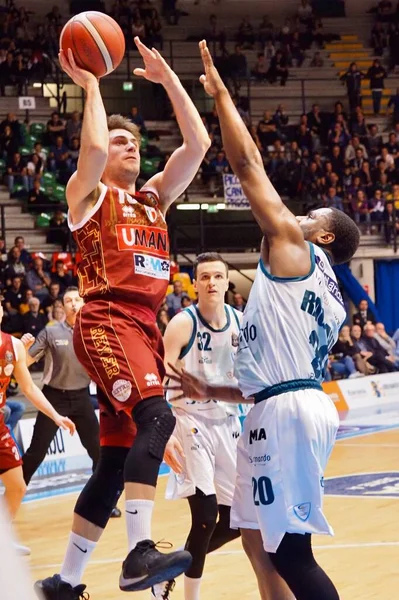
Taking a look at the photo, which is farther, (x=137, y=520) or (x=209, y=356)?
(x=209, y=356)

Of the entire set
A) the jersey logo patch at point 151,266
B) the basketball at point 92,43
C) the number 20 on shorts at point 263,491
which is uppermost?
the basketball at point 92,43

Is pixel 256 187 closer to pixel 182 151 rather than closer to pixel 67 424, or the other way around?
pixel 182 151

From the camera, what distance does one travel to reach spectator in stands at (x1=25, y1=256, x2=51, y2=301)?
16.6 meters

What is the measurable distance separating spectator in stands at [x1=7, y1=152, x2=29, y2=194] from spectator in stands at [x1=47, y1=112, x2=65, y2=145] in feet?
3.80

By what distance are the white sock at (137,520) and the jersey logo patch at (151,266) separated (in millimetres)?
982

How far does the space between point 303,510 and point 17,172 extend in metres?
17.4

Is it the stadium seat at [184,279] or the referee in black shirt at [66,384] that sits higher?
the referee in black shirt at [66,384]

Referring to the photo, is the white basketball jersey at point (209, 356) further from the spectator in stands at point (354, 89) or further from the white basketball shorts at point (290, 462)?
the spectator in stands at point (354, 89)

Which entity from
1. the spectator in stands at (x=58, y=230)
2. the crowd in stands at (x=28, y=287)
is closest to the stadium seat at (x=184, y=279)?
the crowd in stands at (x=28, y=287)

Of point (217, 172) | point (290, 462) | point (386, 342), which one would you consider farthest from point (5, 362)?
point (217, 172)

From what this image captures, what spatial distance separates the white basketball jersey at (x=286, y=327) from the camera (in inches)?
164

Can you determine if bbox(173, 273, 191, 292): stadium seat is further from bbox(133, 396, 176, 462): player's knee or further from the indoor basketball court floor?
Result: bbox(133, 396, 176, 462): player's knee

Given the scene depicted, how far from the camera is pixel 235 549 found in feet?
25.8

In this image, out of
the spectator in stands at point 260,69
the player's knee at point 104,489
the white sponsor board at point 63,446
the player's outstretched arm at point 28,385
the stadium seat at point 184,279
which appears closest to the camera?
the player's knee at point 104,489
